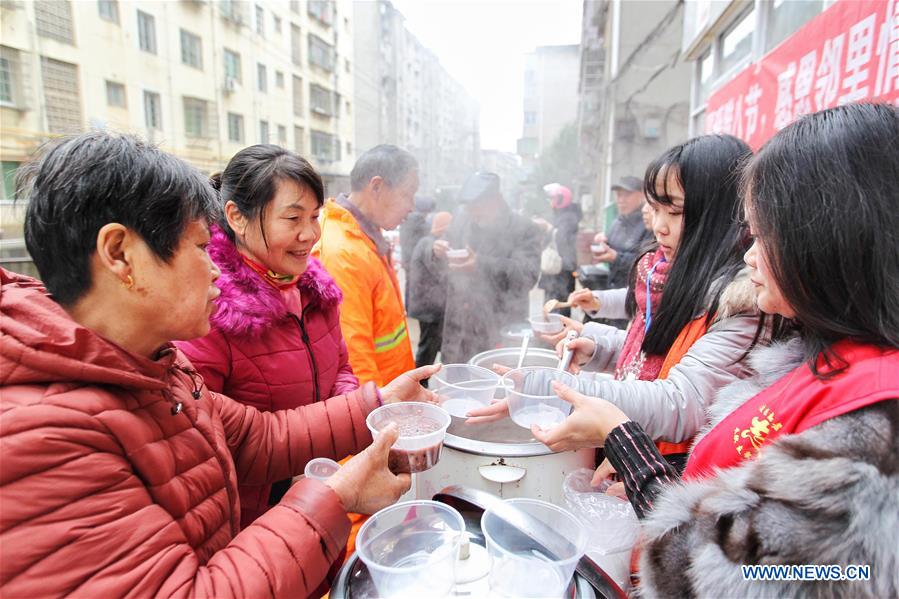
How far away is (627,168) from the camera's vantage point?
12719 mm

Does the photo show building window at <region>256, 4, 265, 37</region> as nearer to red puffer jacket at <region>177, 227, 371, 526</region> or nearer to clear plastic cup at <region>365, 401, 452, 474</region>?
red puffer jacket at <region>177, 227, 371, 526</region>

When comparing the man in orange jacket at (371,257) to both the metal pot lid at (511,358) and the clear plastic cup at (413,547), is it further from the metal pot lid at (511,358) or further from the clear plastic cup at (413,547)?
the clear plastic cup at (413,547)

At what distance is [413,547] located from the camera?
115 cm

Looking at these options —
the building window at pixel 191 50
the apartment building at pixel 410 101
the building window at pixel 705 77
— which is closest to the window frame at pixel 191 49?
the building window at pixel 191 50

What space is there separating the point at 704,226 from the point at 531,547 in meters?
1.23

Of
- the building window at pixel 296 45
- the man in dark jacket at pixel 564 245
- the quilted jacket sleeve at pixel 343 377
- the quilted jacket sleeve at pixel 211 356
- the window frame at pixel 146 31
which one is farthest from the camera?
the building window at pixel 296 45

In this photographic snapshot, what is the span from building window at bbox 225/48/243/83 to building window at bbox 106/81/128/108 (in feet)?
16.0

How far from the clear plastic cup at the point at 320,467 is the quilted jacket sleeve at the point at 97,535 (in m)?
0.51

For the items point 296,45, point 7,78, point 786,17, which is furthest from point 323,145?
point 786,17

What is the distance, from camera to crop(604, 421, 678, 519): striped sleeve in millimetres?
1162

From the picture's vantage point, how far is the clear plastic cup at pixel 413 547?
3.19ft

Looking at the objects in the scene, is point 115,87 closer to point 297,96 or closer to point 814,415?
point 297,96

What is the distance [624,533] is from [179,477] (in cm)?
120

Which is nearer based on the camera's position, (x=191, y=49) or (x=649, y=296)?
(x=649, y=296)
